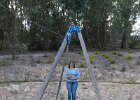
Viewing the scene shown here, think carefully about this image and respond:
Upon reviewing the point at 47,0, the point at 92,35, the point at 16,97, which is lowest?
the point at 16,97

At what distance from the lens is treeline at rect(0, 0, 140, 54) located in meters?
15.6

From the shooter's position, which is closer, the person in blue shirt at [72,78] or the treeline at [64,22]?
the person in blue shirt at [72,78]

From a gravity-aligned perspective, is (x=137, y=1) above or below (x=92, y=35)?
above

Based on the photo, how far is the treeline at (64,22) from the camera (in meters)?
15.6

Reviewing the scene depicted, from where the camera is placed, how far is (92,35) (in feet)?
64.7

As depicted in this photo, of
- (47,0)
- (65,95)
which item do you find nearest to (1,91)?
(65,95)

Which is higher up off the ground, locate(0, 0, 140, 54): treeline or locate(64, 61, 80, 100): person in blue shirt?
locate(0, 0, 140, 54): treeline

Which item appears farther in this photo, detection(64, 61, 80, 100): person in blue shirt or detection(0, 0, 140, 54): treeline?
detection(0, 0, 140, 54): treeline

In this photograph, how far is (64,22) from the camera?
1734 cm

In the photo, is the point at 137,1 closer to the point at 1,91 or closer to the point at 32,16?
the point at 32,16

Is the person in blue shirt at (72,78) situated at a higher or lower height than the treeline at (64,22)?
lower

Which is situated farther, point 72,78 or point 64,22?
point 64,22

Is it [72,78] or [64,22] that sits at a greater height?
[64,22]

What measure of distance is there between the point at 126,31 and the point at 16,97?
35.4ft
